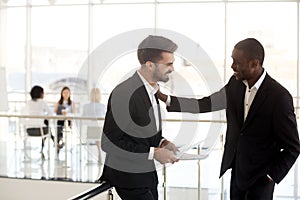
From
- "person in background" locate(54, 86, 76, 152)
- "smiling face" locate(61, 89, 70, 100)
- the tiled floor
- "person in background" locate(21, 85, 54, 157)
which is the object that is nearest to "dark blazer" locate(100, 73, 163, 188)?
the tiled floor

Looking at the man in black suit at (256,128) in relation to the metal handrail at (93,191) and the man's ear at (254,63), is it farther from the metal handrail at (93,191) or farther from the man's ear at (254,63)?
the metal handrail at (93,191)

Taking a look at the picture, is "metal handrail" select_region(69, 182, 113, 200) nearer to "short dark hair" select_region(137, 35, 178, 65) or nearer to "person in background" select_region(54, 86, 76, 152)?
"short dark hair" select_region(137, 35, 178, 65)

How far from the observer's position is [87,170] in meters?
7.13

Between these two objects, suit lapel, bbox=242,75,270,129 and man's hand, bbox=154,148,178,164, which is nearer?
man's hand, bbox=154,148,178,164

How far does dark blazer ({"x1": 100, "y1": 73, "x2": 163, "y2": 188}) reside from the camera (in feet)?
7.97

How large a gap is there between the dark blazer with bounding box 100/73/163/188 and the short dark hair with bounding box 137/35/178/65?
3.6 inches

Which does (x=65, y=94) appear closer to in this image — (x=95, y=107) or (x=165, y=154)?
(x=95, y=107)

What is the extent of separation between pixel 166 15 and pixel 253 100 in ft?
25.6

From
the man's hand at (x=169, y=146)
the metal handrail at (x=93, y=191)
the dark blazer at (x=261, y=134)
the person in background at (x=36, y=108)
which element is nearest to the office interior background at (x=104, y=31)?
the person in background at (x=36, y=108)

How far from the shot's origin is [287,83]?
10.3m

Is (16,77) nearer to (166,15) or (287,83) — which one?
(166,15)

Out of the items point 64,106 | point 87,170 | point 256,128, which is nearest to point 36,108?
point 64,106

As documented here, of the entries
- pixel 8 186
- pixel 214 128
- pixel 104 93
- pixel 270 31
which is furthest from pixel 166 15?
pixel 214 128

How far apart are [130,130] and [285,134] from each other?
835mm
